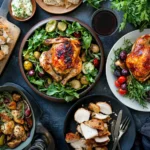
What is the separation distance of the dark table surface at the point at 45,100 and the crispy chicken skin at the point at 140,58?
262mm

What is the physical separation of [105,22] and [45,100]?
A: 2.47ft

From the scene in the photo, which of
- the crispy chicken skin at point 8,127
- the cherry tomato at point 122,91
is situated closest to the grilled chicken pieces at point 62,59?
the cherry tomato at point 122,91

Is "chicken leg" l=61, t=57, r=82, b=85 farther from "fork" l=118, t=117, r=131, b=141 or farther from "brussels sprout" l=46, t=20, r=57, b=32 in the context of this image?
"fork" l=118, t=117, r=131, b=141

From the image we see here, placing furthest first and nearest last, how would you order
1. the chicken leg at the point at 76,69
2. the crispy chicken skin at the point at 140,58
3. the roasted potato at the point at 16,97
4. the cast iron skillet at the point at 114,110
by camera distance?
the roasted potato at the point at 16,97
the cast iron skillet at the point at 114,110
the chicken leg at the point at 76,69
the crispy chicken skin at the point at 140,58

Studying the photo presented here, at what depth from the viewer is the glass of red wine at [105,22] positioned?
2.94 m

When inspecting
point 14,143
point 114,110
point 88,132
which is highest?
point 114,110

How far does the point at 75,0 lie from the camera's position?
2.95 m

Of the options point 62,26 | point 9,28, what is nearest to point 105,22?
point 62,26

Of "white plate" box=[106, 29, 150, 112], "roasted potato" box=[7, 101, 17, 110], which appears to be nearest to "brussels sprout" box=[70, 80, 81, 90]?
"white plate" box=[106, 29, 150, 112]

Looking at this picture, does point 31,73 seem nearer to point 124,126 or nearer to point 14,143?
point 14,143

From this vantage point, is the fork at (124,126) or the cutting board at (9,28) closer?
the fork at (124,126)

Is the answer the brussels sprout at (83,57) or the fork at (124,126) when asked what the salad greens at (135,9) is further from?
the fork at (124,126)

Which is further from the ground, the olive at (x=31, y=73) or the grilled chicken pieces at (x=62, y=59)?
the grilled chicken pieces at (x=62, y=59)

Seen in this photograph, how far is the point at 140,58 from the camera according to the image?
2756 mm
